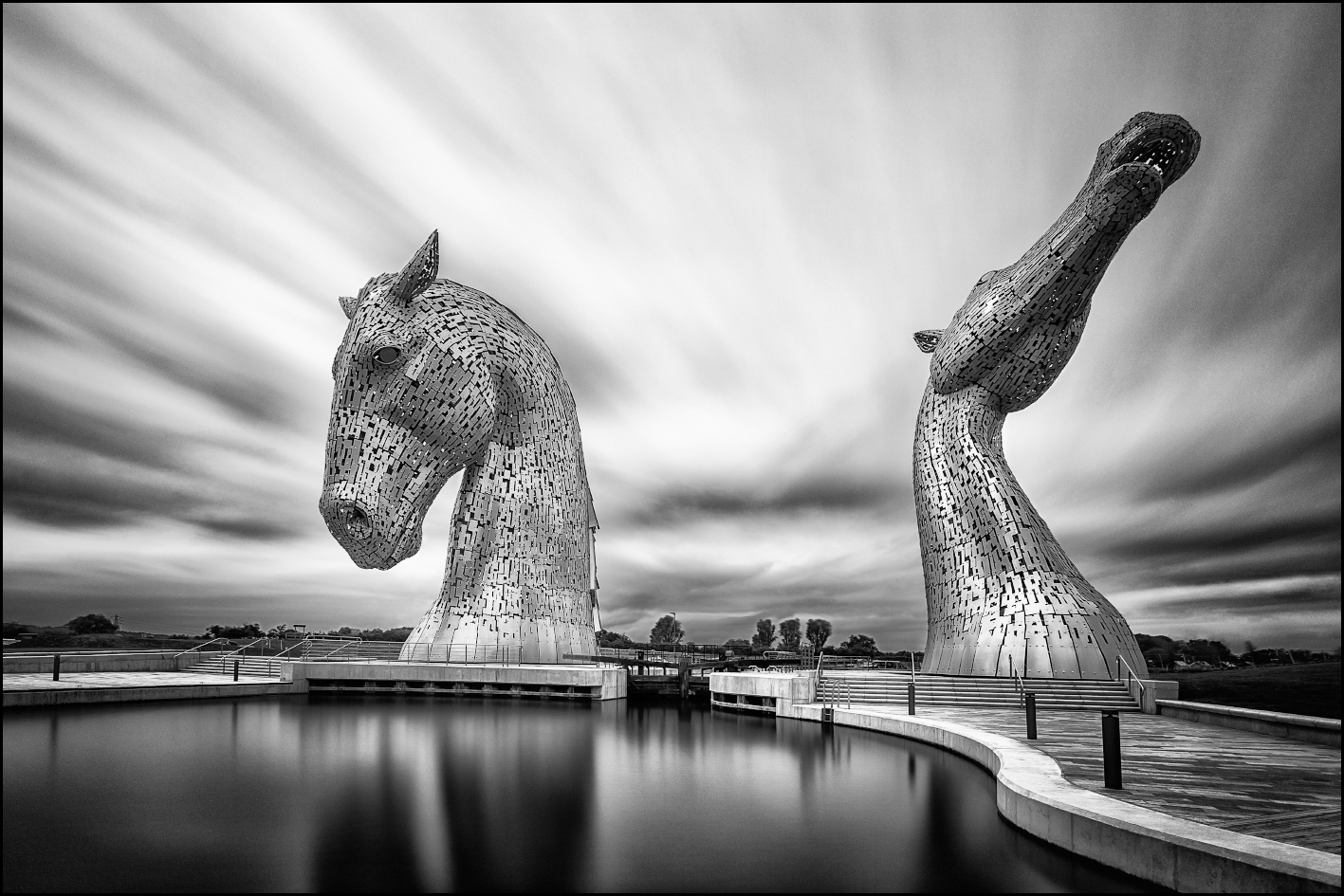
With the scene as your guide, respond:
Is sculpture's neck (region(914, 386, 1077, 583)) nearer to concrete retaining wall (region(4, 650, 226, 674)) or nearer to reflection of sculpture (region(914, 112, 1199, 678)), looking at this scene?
reflection of sculpture (region(914, 112, 1199, 678))

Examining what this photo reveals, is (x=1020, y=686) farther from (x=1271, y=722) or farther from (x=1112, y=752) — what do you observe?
(x=1112, y=752)

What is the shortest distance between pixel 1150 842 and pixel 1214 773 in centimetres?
356

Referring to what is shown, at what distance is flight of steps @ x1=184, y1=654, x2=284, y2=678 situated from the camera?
24.0 m

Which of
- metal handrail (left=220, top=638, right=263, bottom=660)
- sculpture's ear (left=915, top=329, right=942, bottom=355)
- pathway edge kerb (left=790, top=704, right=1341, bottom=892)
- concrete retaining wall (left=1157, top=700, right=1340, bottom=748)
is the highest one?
sculpture's ear (left=915, top=329, right=942, bottom=355)

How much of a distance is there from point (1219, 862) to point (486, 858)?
474 centimetres

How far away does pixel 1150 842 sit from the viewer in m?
5.38

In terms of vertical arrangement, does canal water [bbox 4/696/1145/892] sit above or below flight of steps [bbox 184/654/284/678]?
above

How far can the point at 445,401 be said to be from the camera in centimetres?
2244

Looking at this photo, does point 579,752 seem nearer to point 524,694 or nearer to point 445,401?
point 524,694

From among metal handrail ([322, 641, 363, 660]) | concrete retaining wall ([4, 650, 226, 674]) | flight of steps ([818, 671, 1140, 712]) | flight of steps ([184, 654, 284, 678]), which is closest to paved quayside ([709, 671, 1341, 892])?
flight of steps ([818, 671, 1140, 712])

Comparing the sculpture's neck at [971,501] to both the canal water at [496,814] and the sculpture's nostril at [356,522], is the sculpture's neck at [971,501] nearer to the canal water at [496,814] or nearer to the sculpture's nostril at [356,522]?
the canal water at [496,814]

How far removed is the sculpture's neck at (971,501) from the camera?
18969 millimetres

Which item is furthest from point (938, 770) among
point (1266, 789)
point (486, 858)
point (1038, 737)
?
point (486, 858)

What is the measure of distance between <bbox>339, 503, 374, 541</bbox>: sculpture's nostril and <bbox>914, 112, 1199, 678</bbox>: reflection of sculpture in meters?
14.3
